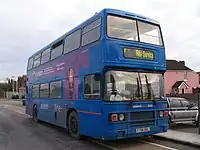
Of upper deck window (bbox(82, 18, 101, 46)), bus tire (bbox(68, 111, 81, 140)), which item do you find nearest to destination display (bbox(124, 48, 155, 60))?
upper deck window (bbox(82, 18, 101, 46))

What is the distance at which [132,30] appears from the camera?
980cm

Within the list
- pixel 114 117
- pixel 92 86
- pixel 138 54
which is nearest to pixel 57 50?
pixel 92 86

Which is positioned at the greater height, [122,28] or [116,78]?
[122,28]

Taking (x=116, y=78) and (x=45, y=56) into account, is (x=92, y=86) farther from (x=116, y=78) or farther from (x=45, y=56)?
(x=45, y=56)

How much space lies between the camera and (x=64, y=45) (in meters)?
12.8

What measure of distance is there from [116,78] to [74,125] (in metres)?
3.18

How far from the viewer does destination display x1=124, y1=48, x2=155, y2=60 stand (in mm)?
9370

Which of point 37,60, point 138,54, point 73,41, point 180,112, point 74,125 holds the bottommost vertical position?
point 74,125

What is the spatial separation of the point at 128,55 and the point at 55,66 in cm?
524

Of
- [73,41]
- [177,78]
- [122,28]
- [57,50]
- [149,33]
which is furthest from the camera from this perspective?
[177,78]

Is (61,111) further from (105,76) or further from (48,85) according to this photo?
(105,76)

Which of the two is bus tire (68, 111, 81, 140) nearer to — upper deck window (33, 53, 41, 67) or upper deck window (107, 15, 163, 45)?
upper deck window (107, 15, 163, 45)

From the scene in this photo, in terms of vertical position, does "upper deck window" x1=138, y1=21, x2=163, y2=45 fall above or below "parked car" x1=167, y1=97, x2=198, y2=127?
above

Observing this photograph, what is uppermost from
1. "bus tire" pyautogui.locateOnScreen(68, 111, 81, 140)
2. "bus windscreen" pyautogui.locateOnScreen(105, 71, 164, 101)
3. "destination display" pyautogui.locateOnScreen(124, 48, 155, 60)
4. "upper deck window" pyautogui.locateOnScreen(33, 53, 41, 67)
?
"upper deck window" pyautogui.locateOnScreen(33, 53, 41, 67)
